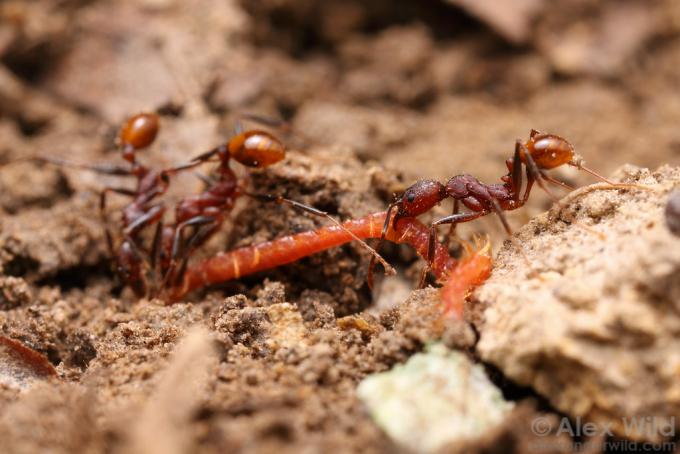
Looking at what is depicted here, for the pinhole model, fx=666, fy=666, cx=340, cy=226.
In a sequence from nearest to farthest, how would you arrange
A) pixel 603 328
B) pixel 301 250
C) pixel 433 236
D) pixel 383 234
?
pixel 603 328 → pixel 433 236 → pixel 383 234 → pixel 301 250

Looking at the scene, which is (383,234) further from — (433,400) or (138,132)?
(138,132)

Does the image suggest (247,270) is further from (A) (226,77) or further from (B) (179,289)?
(A) (226,77)

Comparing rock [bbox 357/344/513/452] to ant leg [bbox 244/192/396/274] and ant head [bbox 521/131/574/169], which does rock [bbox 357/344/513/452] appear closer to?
ant leg [bbox 244/192/396/274]

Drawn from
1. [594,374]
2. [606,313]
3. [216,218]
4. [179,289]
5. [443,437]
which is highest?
[606,313]

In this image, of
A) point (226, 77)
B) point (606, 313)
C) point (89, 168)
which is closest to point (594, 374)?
point (606, 313)

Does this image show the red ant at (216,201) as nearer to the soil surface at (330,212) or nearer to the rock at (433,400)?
the soil surface at (330,212)

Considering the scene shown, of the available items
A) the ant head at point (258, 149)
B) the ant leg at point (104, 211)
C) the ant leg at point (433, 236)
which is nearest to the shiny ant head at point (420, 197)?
the ant leg at point (433, 236)

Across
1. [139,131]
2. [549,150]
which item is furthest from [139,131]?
[549,150]
